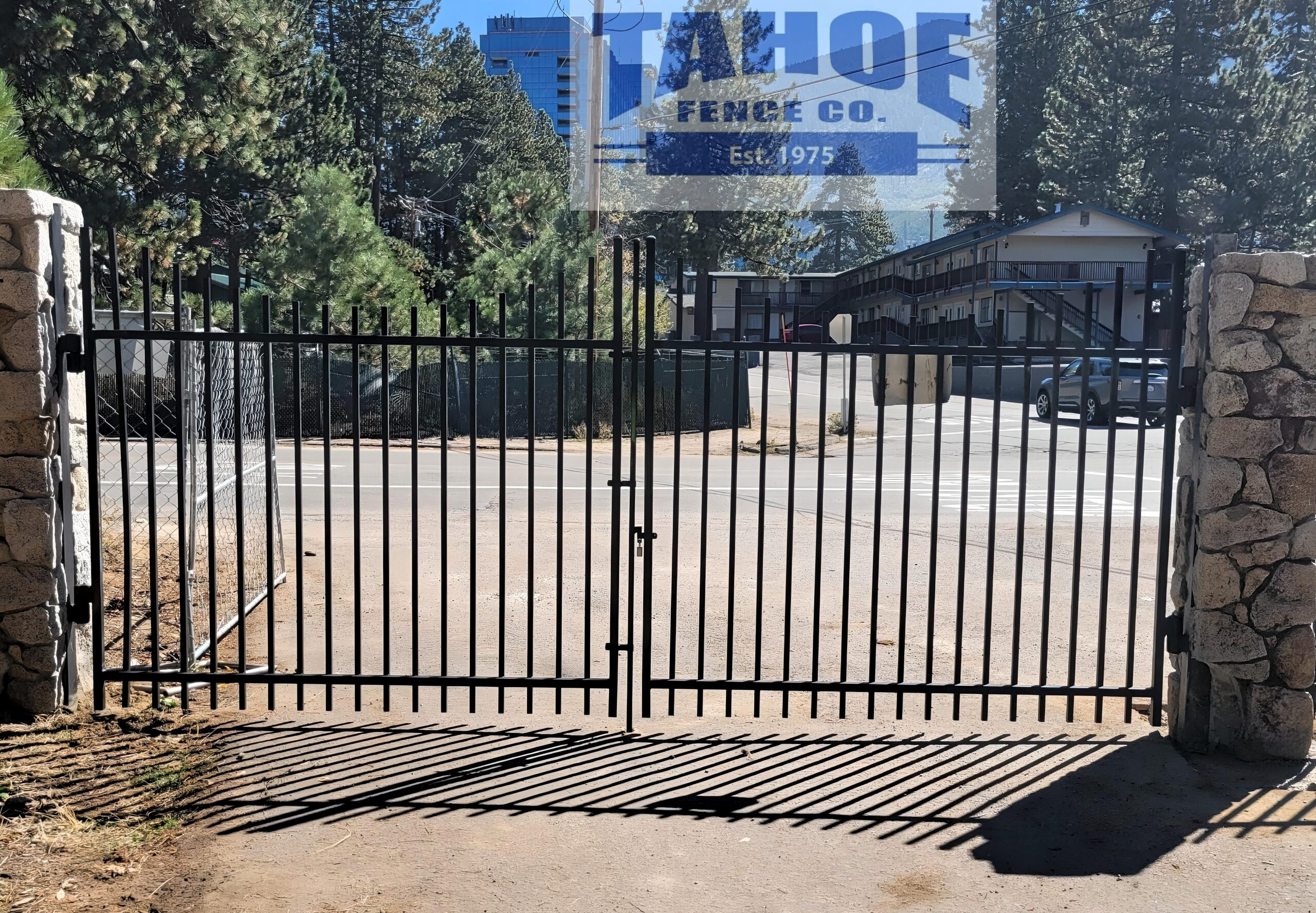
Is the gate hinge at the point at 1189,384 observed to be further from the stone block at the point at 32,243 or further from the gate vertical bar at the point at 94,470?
the stone block at the point at 32,243

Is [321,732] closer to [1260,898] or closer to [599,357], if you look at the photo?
[1260,898]

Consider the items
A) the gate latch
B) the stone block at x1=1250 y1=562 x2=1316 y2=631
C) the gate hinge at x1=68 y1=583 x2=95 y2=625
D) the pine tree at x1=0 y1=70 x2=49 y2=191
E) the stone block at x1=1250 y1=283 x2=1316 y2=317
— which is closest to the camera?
the stone block at x1=1250 y1=283 x2=1316 y2=317

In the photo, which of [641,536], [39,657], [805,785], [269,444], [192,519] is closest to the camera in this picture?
[805,785]

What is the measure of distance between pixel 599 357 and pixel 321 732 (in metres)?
17.7

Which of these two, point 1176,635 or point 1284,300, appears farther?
point 1176,635

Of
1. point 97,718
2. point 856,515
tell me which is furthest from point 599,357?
point 97,718

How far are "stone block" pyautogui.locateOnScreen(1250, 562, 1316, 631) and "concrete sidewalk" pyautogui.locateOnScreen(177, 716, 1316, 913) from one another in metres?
0.63

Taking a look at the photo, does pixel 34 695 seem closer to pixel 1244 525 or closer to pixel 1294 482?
pixel 1244 525

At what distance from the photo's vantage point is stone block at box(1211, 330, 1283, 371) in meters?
4.89

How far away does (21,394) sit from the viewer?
5.05 meters

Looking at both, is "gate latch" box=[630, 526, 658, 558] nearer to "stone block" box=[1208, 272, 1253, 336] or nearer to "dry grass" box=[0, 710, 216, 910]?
"dry grass" box=[0, 710, 216, 910]

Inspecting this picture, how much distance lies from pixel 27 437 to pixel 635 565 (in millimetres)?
6144

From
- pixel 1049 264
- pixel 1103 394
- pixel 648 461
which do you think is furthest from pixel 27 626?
pixel 1049 264

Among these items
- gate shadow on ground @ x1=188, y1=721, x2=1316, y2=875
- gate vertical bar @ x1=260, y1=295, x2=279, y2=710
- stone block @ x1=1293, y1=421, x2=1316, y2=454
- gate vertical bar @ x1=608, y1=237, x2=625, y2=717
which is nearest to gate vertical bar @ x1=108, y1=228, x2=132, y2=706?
gate vertical bar @ x1=260, y1=295, x2=279, y2=710
